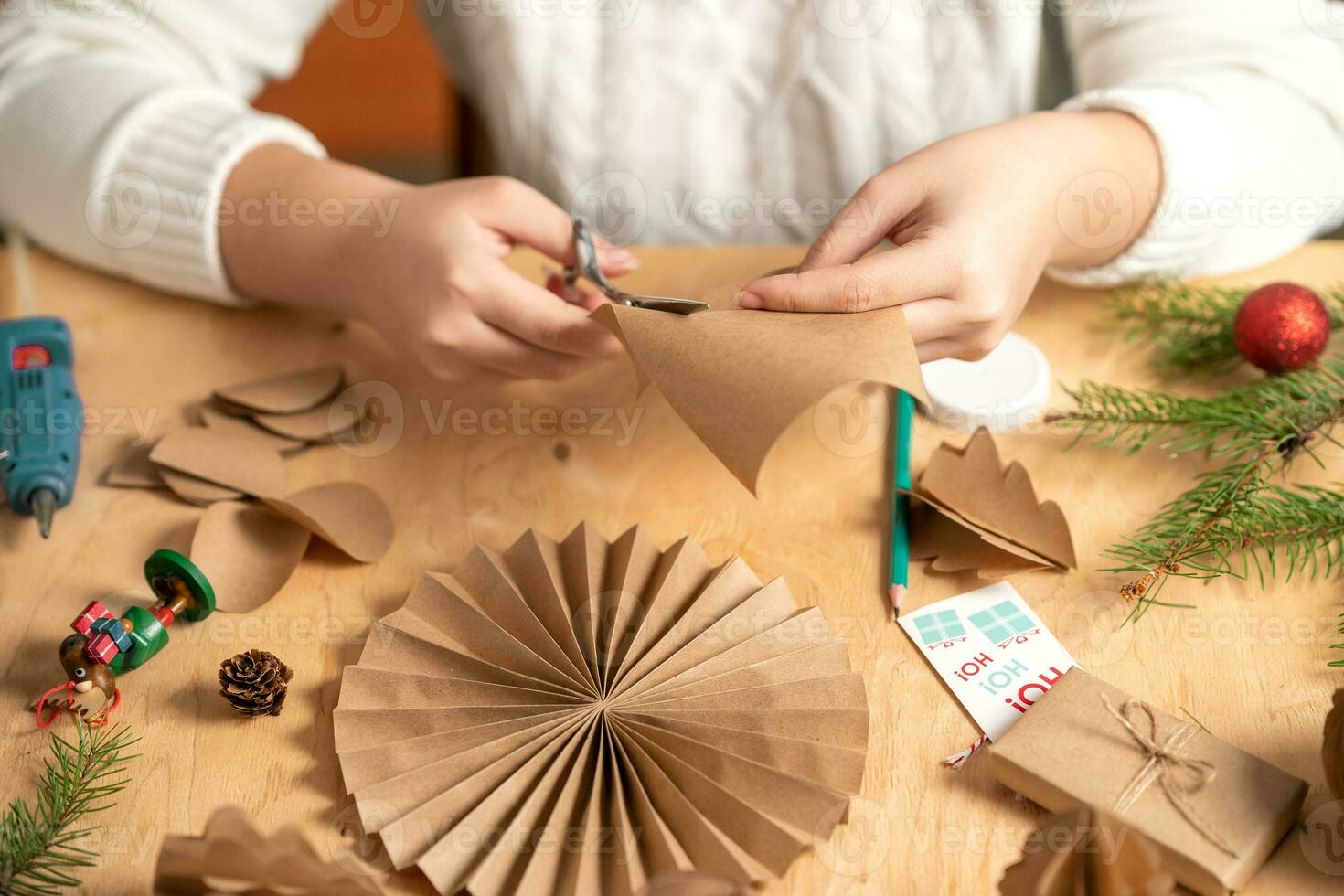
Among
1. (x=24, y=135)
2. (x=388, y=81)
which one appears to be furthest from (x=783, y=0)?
(x=388, y=81)

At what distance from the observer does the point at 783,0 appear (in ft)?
3.35

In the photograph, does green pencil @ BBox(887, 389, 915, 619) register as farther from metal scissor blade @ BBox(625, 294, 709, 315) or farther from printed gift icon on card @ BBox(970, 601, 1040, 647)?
metal scissor blade @ BBox(625, 294, 709, 315)

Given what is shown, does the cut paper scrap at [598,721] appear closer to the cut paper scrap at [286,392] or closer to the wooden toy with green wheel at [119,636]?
the wooden toy with green wheel at [119,636]

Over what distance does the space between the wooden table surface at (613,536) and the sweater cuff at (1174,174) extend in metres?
0.04

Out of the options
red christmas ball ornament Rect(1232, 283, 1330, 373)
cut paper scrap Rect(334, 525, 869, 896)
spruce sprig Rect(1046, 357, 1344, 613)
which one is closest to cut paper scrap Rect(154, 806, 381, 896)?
cut paper scrap Rect(334, 525, 869, 896)

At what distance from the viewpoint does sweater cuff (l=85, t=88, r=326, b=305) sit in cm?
88

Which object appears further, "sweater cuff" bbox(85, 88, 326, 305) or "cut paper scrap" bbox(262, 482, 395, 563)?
"sweater cuff" bbox(85, 88, 326, 305)

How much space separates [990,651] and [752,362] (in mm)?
229

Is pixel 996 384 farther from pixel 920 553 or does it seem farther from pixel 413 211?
pixel 413 211

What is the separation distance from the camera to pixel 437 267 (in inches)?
30.4

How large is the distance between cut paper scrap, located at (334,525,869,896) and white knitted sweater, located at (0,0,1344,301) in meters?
0.45

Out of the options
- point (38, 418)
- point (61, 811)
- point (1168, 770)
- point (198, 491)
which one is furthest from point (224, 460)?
point (1168, 770)

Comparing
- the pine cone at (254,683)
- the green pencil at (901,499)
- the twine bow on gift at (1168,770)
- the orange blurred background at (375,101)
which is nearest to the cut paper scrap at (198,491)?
the pine cone at (254,683)

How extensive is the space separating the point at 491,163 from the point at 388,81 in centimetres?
158
